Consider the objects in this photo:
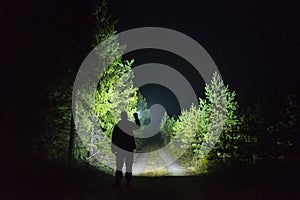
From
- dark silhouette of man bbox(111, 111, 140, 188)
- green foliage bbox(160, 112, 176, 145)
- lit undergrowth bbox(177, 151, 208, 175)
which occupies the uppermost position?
green foliage bbox(160, 112, 176, 145)

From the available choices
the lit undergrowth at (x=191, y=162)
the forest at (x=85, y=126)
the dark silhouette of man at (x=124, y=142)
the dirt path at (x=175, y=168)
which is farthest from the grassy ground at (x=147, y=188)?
the lit undergrowth at (x=191, y=162)

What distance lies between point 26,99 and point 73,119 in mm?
4491

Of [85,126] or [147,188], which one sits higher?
[85,126]

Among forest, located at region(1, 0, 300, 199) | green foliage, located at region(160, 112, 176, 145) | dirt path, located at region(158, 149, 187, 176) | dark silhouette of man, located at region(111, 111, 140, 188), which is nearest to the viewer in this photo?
forest, located at region(1, 0, 300, 199)

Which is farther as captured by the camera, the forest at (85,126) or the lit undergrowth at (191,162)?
the lit undergrowth at (191,162)

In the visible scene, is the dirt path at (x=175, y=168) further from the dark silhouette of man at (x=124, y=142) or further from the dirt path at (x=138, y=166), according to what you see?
the dark silhouette of man at (x=124, y=142)

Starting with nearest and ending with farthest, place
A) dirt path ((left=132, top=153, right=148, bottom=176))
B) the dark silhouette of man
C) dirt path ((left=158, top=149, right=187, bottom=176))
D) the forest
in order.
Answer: the forest
the dark silhouette of man
dirt path ((left=132, top=153, right=148, bottom=176))
dirt path ((left=158, top=149, right=187, bottom=176))

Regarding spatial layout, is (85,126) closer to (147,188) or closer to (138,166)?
(147,188)

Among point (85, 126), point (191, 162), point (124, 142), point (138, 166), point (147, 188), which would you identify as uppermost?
point (85, 126)

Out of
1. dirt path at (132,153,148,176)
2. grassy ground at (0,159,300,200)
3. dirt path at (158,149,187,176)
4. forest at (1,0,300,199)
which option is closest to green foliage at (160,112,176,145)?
dirt path at (158,149,187,176)

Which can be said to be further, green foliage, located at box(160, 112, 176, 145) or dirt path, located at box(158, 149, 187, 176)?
green foliage, located at box(160, 112, 176, 145)

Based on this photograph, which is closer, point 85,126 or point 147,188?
point 147,188

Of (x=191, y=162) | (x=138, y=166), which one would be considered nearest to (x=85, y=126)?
(x=138, y=166)

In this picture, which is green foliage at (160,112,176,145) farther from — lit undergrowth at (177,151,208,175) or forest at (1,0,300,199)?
forest at (1,0,300,199)
